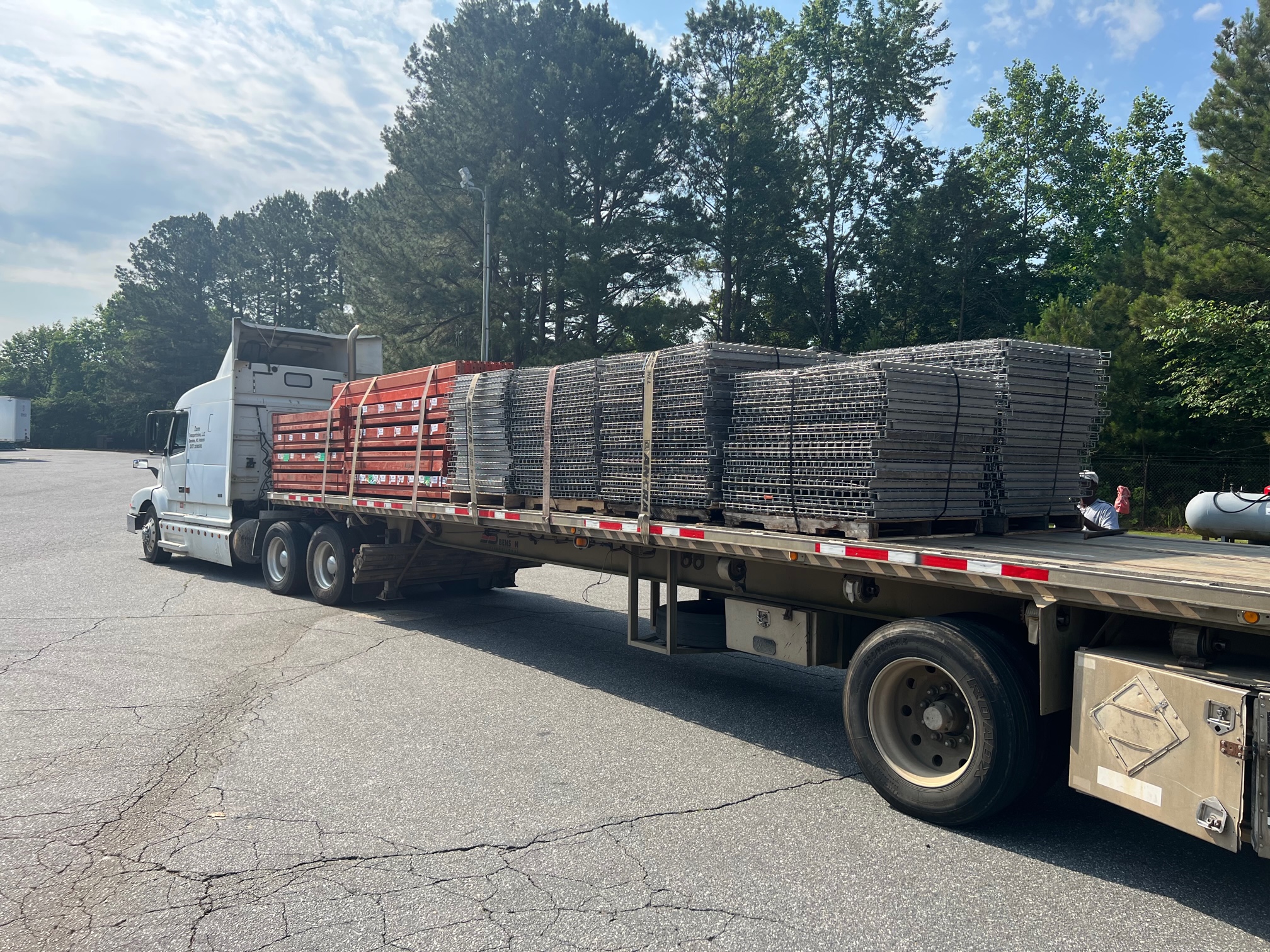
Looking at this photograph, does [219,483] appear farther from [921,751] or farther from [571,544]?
[921,751]

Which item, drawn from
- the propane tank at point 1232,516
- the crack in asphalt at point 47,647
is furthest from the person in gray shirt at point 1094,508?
the crack in asphalt at point 47,647

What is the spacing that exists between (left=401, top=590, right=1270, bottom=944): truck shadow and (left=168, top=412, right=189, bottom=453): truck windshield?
17.9 ft

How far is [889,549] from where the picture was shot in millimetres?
4523

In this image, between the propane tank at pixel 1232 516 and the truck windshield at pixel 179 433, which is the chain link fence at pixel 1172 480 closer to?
the propane tank at pixel 1232 516

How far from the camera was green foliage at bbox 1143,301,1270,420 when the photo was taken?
19.8m


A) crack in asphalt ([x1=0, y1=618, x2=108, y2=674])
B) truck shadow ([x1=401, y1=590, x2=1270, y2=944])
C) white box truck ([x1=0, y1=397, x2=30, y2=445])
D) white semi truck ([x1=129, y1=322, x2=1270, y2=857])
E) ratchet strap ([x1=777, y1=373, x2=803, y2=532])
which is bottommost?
crack in asphalt ([x1=0, y1=618, x2=108, y2=674])

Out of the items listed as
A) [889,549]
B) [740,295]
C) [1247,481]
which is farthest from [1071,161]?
[889,549]

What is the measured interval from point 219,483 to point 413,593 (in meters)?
3.63

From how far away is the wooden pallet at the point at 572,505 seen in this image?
6.61 metres

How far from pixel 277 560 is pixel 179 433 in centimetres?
381

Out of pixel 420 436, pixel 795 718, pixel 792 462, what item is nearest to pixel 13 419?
pixel 420 436

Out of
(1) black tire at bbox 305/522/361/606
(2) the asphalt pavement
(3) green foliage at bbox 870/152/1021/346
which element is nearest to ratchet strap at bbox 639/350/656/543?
(2) the asphalt pavement

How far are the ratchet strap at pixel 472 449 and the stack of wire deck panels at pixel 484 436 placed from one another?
0.04ft

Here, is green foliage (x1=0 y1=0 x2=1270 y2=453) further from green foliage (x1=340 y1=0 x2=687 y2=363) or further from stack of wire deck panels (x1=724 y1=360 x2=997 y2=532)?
stack of wire deck panels (x1=724 y1=360 x2=997 y2=532)
